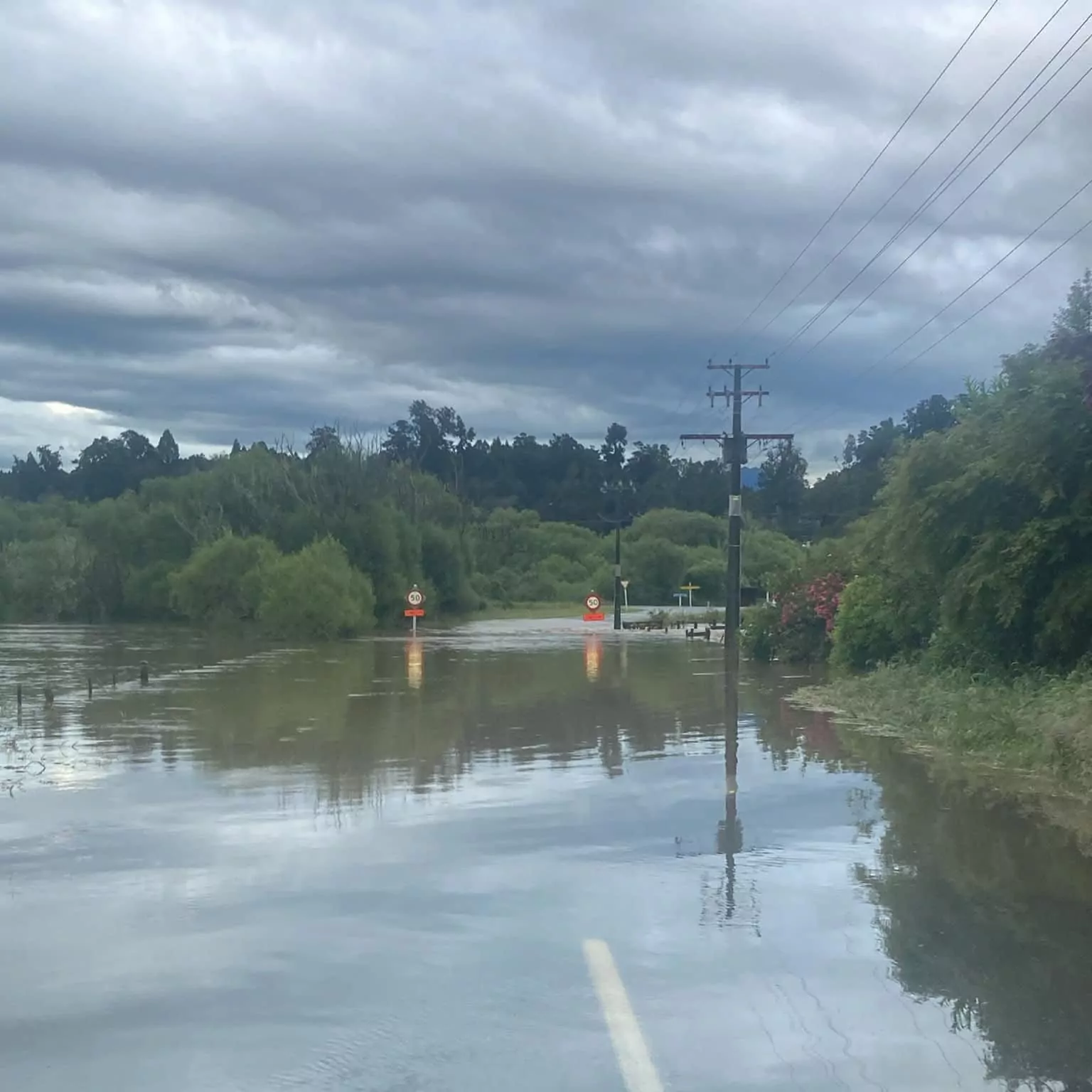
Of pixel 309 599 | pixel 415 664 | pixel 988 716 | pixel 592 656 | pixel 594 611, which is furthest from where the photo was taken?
pixel 594 611

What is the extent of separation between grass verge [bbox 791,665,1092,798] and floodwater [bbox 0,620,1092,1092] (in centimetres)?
105

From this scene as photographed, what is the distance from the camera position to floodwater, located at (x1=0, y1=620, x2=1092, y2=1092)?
6984mm

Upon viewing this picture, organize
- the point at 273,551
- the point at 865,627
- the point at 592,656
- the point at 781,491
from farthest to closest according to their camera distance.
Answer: the point at 781,491 → the point at 273,551 → the point at 592,656 → the point at 865,627

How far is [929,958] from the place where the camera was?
29.1ft

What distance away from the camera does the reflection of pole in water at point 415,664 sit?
36.5 m

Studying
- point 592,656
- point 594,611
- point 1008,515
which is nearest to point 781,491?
point 594,611

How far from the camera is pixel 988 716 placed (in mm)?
19859

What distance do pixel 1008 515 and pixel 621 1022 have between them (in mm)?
18388

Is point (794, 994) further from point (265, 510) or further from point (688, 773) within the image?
point (265, 510)

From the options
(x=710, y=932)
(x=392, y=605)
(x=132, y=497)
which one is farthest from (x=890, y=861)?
(x=132, y=497)

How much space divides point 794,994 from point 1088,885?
12.9 feet

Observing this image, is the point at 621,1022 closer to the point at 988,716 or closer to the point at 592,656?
the point at 988,716

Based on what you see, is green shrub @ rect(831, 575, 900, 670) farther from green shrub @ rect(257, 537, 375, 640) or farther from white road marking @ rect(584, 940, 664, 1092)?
green shrub @ rect(257, 537, 375, 640)

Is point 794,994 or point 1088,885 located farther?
point 1088,885
